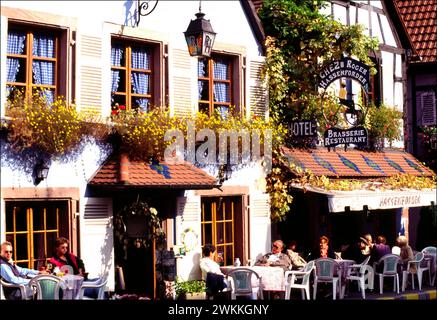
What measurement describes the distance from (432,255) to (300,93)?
171 inches

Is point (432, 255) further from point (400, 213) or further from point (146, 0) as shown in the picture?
point (146, 0)

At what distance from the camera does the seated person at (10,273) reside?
14.5 meters

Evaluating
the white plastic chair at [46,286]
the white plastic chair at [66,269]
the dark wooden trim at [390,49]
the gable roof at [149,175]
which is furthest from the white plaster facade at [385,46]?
the white plastic chair at [46,286]

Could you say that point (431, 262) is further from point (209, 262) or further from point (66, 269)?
point (66, 269)

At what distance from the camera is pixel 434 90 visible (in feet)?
87.5

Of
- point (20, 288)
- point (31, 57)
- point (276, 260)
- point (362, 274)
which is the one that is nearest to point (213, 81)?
point (276, 260)

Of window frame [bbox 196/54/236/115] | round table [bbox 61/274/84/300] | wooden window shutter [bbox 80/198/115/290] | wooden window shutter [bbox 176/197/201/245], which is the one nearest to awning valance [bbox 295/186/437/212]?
window frame [bbox 196/54/236/115]

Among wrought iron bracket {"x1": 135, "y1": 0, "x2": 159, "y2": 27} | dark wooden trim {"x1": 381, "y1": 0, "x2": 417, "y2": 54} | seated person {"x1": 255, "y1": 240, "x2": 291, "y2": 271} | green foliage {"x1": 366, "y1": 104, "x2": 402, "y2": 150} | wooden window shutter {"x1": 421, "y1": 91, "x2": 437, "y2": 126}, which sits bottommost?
seated person {"x1": 255, "y1": 240, "x2": 291, "y2": 271}

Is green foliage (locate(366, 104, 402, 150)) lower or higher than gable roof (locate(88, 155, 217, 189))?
higher

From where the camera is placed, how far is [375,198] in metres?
20.5

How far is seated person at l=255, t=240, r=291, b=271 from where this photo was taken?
18.4 meters

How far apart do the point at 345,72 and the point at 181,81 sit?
3.73 metres

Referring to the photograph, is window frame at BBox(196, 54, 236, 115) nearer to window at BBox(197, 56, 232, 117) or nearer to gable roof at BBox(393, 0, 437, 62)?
window at BBox(197, 56, 232, 117)

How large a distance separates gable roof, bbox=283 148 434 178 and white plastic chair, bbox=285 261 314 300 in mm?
2848
